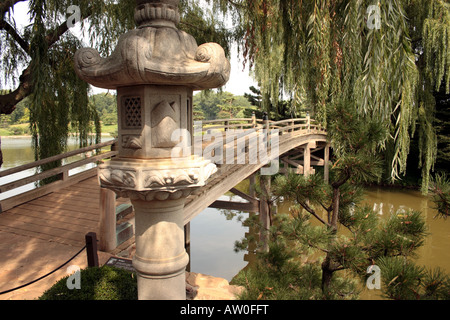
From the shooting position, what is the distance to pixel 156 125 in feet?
5.79

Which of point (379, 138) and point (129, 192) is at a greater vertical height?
point (379, 138)

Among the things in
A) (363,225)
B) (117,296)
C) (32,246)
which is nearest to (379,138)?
(363,225)

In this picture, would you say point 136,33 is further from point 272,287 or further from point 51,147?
point 51,147

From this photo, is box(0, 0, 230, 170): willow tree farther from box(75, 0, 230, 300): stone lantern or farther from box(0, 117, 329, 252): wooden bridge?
box(75, 0, 230, 300): stone lantern

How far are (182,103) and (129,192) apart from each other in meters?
0.62

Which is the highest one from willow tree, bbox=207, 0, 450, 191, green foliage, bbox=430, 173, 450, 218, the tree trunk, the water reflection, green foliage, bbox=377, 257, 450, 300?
willow tree, bbox=207, 0, 450, 191

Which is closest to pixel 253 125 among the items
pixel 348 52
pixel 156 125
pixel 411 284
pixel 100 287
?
pixel 348 52

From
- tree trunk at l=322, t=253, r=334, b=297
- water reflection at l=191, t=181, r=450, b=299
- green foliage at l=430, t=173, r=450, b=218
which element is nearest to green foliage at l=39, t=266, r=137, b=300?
tree trunk at l=322, t=253, r=334, b=297

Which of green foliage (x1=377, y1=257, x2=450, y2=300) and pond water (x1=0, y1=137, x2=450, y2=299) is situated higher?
green foliage (x1=377, y1=257, x2=450, y2=300)

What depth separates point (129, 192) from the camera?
1725mm

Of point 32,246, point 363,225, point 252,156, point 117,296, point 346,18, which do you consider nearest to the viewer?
point 346,18

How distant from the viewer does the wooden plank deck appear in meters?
4.24

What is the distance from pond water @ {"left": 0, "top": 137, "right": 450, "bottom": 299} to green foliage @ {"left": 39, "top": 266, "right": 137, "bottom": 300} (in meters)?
4.07

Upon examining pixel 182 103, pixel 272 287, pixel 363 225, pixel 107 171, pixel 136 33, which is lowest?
pixel 272 287
